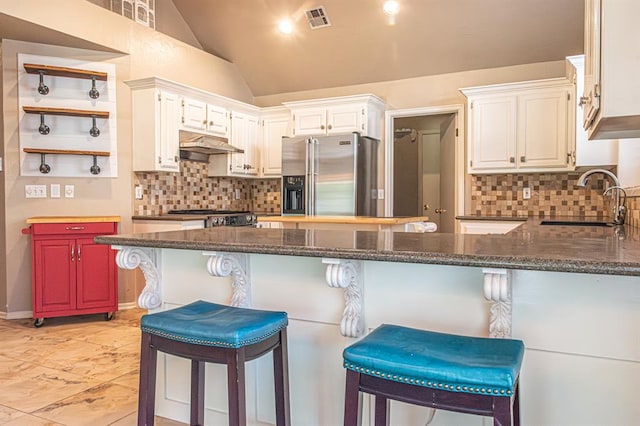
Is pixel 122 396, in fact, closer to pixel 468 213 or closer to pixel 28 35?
pixel 28 35

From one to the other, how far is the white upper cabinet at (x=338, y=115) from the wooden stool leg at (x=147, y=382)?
13.0ft

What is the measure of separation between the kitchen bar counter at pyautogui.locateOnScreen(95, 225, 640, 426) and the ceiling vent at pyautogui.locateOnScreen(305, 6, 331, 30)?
3.46 m

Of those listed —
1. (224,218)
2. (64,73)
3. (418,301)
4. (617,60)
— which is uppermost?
(64,73)

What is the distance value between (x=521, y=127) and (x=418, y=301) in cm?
343

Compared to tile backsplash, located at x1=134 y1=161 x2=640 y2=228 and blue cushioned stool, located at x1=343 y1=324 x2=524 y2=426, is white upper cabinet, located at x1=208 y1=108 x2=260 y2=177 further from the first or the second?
blue cushioned stool, located at x1=343 y1=324 x2=524 y2=426

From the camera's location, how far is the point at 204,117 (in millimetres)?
5078

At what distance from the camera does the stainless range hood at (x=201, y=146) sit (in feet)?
15.7

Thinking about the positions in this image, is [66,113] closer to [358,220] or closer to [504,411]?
[358,220]

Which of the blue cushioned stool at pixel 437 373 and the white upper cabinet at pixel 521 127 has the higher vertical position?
the white upper cabinet at pixel 521 127

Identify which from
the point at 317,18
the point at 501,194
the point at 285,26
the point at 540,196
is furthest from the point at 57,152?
the point at 540,196

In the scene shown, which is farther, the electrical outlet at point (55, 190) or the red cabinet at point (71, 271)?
the electrical outlet at point (55, 190)

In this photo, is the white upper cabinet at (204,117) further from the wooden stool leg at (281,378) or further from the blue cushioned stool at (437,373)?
the blue cushioned stool at (437,373)

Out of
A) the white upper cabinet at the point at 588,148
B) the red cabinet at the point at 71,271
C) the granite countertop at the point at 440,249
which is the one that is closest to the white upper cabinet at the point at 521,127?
the white upper cabinet at the point at 588,148

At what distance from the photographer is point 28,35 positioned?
153 inches
